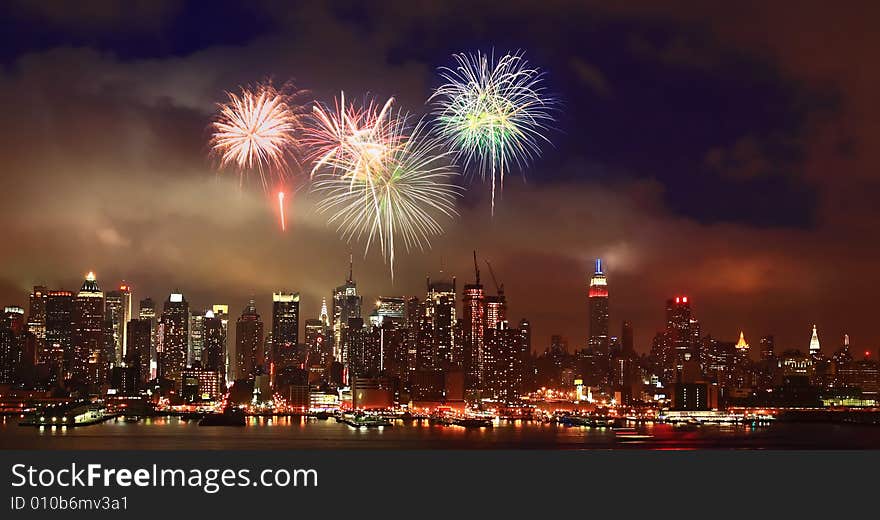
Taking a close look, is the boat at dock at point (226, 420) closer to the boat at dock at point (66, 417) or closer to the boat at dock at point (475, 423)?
the boat at dock at point (66, 417)

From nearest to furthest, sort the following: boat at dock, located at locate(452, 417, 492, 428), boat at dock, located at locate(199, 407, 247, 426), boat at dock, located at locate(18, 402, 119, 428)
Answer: boat at dock, located at locate(452, 417, 492, 428)
boat at dock, located at locate(18, 402, 119, 428)
boat at dock, located at locate(199, 407, 247, 426)

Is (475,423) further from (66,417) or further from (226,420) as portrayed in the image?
(66,417)

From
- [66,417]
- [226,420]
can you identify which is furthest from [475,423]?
[66,417]

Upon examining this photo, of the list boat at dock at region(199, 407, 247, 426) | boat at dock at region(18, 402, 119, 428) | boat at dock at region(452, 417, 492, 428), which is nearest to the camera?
boat at dock at region(452, 417, 492, 428)

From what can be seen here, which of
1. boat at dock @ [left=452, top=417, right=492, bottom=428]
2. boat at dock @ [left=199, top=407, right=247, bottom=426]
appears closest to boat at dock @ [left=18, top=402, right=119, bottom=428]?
boat at dock @ [left=199, top=407, right=247, bottom=426]

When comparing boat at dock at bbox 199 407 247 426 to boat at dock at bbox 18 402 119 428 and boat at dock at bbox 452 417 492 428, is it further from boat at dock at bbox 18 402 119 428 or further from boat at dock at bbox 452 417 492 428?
boat at dock at bbox 452 417 492 428

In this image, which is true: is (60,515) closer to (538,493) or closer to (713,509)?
(538,493)

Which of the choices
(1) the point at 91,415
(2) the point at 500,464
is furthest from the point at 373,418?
(2) the point at 500,464

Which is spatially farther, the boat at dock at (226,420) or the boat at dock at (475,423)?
the boat at dock at (226,420)

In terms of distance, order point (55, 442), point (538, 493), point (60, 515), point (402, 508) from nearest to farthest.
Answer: point (60, 515) → point (402, 508) → point (538, 493) → point (55, 442)

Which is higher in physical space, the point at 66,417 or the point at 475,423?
the point at 66,417

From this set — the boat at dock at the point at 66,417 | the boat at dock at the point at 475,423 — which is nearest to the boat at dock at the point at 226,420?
the boat at dock at the point at 66,417
